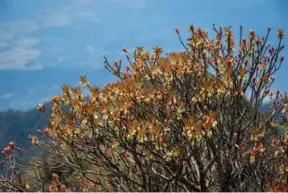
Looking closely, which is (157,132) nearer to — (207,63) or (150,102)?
(150,102)

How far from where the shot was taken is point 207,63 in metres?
9.98

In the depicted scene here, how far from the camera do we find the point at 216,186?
9.91m

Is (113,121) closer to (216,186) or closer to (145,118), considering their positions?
(145,118)

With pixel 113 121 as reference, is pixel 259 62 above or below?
above

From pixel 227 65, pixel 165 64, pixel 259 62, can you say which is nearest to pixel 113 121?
pixel 165 64

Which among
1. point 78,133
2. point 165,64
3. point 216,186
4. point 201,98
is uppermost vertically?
point 165,64

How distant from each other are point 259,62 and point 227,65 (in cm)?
114

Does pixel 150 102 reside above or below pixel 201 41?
below

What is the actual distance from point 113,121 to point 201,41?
2796 mm

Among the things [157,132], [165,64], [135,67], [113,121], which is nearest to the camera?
[157,132]

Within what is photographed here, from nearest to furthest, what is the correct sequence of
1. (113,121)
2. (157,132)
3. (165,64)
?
(157,132), (113,121), (165,64)

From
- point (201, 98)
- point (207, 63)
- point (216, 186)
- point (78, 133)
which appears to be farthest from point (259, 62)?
point (78, 133)

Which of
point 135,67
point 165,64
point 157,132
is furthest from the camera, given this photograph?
point 135,67

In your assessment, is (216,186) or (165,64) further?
(216,186)
